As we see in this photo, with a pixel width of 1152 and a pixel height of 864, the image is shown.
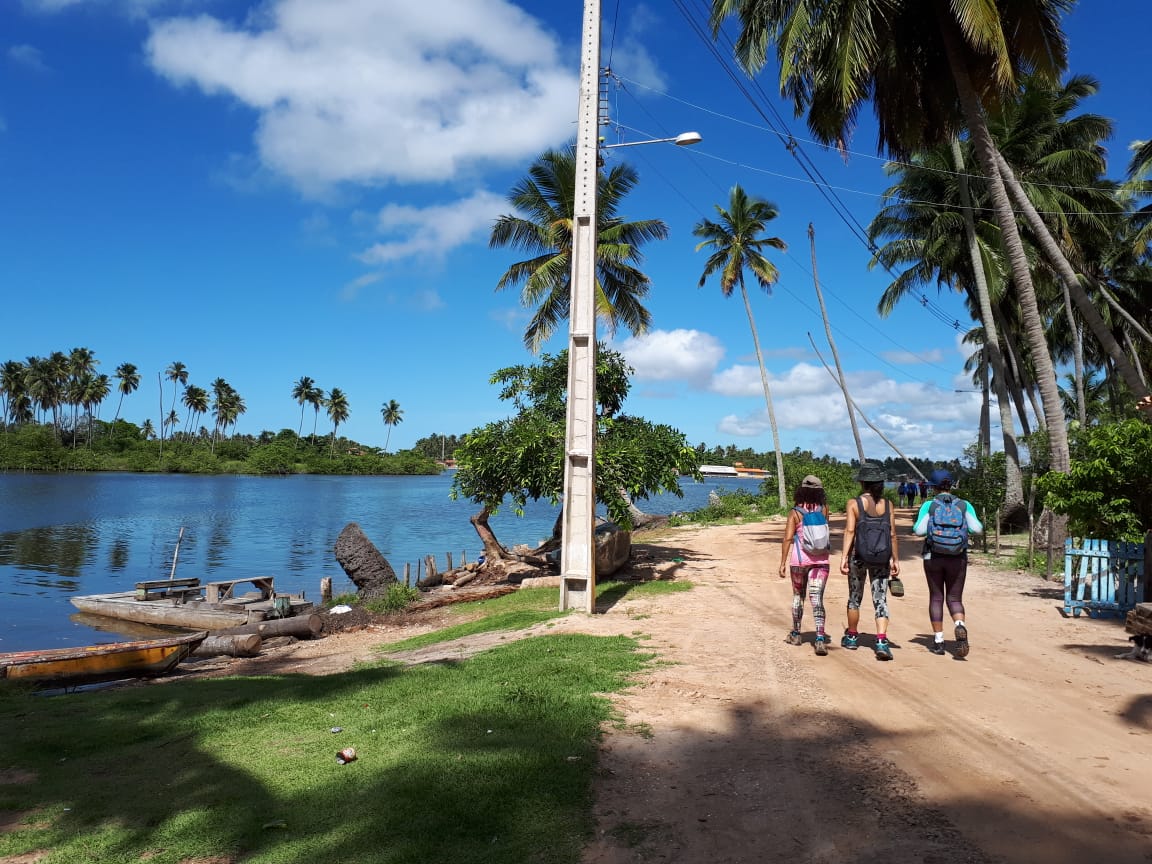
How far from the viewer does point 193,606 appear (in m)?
19.6

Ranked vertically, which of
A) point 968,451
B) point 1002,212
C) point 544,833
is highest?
point 1002,212

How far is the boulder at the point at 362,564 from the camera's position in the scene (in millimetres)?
19844

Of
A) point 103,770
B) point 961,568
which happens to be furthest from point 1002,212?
point 103,770

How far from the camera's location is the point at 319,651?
535 inches

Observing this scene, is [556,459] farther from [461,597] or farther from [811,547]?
[811,547]

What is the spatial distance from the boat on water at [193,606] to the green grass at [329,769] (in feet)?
34.8

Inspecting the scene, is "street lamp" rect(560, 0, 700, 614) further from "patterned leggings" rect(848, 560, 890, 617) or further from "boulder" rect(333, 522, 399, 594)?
"boulder" rect(333, 522, 399, 594)

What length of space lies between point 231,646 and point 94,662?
2637 mm

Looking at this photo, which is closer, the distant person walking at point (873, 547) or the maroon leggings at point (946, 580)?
the distant person walking at point (873, 547)

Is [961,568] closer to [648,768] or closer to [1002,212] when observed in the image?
[648,768]

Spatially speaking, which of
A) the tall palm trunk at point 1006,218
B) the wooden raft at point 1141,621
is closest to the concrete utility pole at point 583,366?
the wooden raft at point 1141,621

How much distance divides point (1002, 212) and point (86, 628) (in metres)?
24.2

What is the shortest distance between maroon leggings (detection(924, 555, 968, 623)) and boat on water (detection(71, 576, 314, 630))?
49.7ft

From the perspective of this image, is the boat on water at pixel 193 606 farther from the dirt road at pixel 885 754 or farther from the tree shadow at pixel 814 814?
the tree shadow at pixel 814 814
